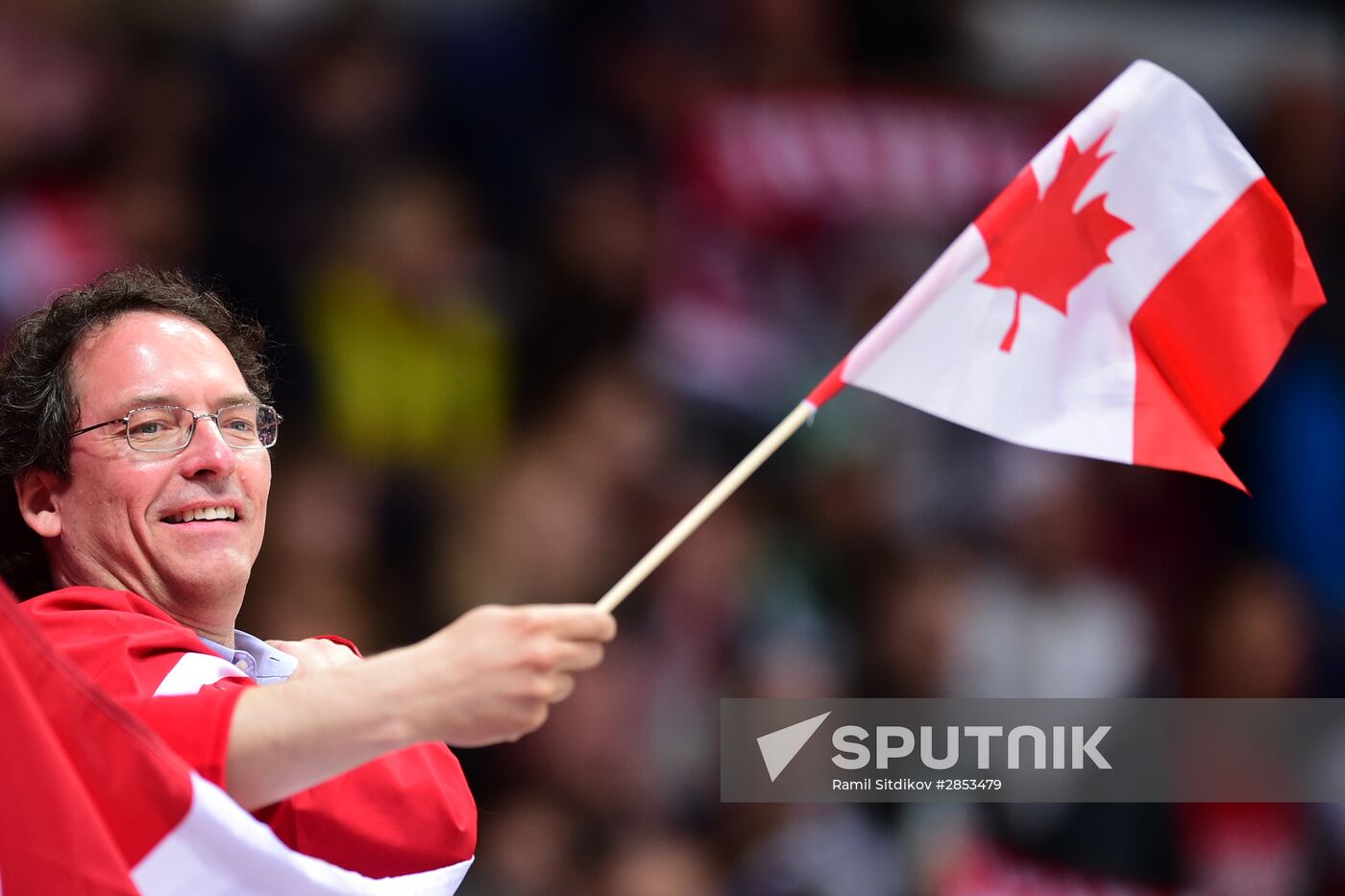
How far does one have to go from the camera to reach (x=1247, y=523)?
579 cm

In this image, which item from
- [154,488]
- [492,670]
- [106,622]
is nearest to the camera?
[492,670]

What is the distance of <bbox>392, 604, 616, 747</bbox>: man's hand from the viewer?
1807 mm

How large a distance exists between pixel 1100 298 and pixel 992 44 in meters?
3.97

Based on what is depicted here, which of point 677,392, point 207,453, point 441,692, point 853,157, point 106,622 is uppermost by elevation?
point 853,157

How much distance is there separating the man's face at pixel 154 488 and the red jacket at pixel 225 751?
0.32 ft

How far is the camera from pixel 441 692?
5.94ft

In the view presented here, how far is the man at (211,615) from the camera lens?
182cm

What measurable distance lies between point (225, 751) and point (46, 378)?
28.1 inches

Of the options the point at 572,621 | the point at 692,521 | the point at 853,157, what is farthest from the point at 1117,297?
the point at 853,157

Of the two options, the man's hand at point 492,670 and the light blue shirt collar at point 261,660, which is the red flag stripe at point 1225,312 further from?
the light blue shirt collar at point 261,660

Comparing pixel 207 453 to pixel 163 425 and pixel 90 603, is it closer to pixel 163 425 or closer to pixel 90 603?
pixel 163 425

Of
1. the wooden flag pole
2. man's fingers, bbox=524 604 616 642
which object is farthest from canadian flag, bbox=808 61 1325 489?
man's fingers, bbox=524 604 616 642

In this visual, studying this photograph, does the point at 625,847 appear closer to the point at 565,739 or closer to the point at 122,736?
the point at 565,739

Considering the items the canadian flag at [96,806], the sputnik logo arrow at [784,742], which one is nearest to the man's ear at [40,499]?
the canadian flag at [96,806]
